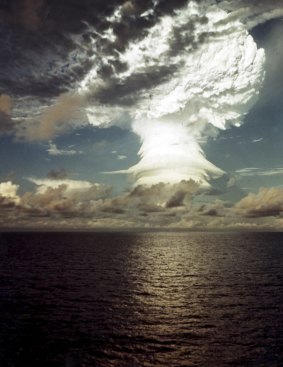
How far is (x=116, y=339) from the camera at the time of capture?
1566 inches

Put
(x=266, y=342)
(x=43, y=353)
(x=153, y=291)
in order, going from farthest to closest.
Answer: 1. (x=153, y=291)
2. (x=266, y=342)
3. (x=43, y=353)

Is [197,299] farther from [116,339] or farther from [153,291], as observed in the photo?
[116,339]

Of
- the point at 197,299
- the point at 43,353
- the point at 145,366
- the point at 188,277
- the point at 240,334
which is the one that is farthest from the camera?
the point at 188,277

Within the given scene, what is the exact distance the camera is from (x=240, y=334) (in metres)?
41.2

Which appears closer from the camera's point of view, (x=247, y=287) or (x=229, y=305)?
(x=229, y=305)

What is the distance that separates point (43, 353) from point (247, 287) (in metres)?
47.7

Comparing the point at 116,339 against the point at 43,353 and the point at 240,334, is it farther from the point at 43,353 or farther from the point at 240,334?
the point at 240,334

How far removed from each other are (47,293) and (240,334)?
36533mm

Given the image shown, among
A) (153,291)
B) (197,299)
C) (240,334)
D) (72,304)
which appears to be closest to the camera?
(240,334)

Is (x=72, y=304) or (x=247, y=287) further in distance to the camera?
(x=247, y=287)

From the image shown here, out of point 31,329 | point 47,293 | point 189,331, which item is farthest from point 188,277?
point 31,329

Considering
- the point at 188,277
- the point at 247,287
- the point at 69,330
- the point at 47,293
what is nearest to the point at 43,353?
the point at 69,330

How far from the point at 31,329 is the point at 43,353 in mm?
8031

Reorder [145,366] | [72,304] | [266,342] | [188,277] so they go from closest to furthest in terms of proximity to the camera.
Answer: [145,366], [266,342], [72,304], [188,277]
